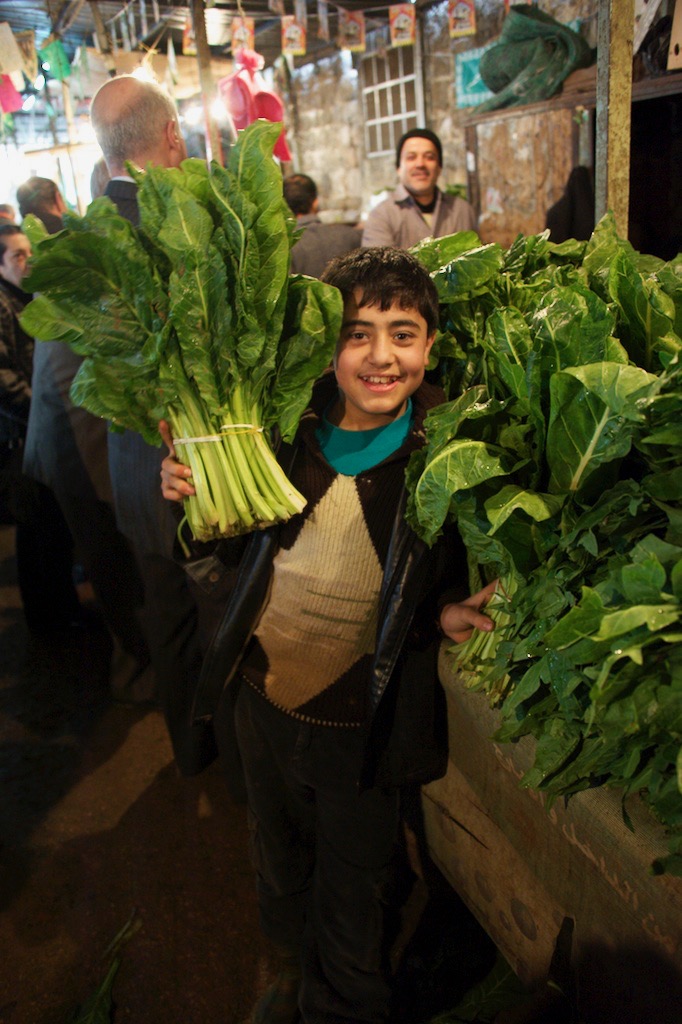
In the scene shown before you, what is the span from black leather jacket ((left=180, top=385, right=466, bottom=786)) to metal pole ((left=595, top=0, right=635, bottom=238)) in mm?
1390

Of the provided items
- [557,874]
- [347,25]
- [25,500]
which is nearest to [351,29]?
[347,25]

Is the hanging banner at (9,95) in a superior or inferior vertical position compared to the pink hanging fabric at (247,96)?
superior

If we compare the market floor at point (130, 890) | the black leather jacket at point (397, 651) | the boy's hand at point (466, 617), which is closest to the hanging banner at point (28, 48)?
the market floor at point (130, 890)

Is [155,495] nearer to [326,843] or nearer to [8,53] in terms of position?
[326,843]

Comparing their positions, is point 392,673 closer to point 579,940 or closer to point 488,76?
point 579,940

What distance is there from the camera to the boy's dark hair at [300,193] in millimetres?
5887

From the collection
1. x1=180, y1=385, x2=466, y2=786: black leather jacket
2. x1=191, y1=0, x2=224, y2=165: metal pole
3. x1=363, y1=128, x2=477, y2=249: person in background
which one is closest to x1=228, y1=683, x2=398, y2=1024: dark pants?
x1=180, y1=385, x2=466, y2=786: black leather jacket

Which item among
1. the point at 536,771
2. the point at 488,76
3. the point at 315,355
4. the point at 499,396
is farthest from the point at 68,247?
the point at 488,76

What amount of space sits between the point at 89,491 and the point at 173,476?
230cm

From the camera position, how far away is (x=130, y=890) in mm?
3086

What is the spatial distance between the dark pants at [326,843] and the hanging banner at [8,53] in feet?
22.6

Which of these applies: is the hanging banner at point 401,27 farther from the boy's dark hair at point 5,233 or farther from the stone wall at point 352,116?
the boy's dark hair at point 5,233

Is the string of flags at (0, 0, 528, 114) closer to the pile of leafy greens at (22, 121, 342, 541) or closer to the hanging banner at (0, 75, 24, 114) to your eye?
the hanging banner at (0, 75, 24, 114)

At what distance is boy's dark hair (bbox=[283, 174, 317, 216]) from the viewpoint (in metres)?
5.89
